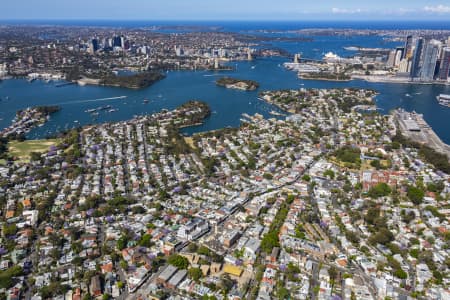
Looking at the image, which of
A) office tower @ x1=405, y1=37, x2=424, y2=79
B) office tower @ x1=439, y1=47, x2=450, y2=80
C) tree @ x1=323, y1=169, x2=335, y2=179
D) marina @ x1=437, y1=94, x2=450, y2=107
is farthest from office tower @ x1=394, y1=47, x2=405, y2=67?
tree @ x1=323, y1=169, x2=335, y2=179

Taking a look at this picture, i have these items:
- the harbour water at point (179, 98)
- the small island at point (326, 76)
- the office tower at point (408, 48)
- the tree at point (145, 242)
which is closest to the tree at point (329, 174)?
the tree at point (145, 242)

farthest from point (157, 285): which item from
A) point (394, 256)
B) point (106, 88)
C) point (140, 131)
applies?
point (106, 88)

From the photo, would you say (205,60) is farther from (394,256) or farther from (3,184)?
(394,256)

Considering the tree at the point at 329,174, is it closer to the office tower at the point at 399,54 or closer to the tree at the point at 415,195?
the tree at the point at 415,195

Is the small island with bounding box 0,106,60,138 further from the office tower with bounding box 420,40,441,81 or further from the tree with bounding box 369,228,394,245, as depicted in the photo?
the office tower with bounding box 420,40,441,81

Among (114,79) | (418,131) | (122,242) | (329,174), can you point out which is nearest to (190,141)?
(329,174)

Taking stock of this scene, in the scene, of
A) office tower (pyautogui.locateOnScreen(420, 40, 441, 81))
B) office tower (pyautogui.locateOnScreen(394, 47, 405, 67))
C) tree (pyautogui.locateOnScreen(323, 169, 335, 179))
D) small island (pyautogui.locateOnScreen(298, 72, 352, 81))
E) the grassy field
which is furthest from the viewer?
office tower (pyautogui.locateOnScreen(394, 47, 405, 67))

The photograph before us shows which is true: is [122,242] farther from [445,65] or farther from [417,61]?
[445,65]

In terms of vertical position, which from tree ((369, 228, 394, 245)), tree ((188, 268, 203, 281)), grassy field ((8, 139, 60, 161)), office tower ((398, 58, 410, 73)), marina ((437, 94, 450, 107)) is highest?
office tower ((398, 58, 410, 73))
